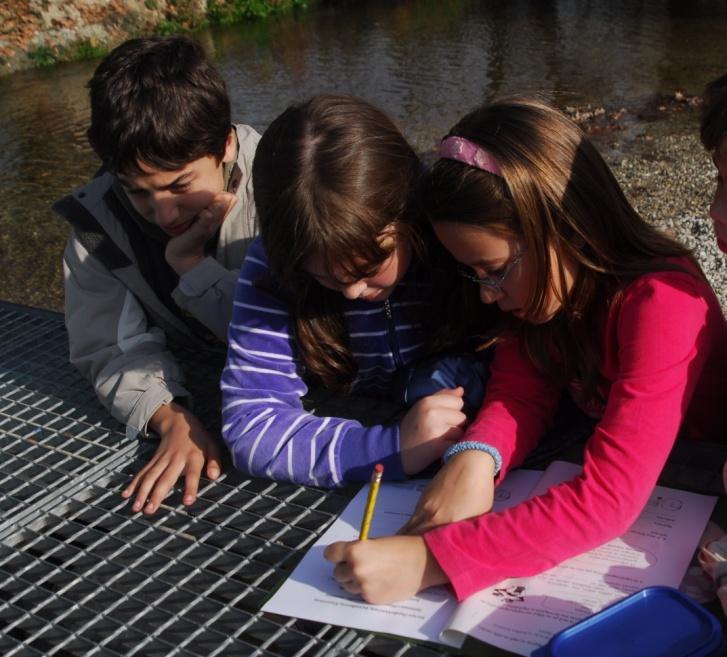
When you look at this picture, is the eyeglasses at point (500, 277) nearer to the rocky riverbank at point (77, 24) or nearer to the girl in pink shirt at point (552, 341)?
the girl in pink shirt at point (552, 341)

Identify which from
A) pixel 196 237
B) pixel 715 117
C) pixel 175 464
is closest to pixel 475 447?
pixel 175 464

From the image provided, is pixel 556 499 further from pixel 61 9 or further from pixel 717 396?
pixel 61 9

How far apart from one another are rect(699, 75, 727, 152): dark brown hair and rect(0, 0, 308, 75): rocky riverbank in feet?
36.4

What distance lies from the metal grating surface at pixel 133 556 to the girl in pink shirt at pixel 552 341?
0.14 m

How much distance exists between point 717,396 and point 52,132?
24.0 feet

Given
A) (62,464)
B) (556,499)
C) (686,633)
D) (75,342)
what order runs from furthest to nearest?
(75,342)
(62,464)
(556,499)
(686,633)

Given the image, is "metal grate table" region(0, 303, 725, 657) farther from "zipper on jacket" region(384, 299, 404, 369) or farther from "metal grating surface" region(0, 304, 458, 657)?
"zipper on jacket" region(384, 299, 404, 369)

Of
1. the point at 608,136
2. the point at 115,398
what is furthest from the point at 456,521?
the point at 608,136

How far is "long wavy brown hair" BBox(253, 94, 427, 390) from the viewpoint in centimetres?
160

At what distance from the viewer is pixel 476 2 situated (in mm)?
13305

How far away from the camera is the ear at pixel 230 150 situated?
240cm

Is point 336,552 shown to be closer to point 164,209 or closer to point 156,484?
point 156,484

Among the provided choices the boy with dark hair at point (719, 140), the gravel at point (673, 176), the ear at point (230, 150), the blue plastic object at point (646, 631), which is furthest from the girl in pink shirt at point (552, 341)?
the gravel at point (673, 176)

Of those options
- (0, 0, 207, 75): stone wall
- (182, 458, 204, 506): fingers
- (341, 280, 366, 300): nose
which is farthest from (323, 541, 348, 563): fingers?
(0, 0, 207, 75): stone wall
